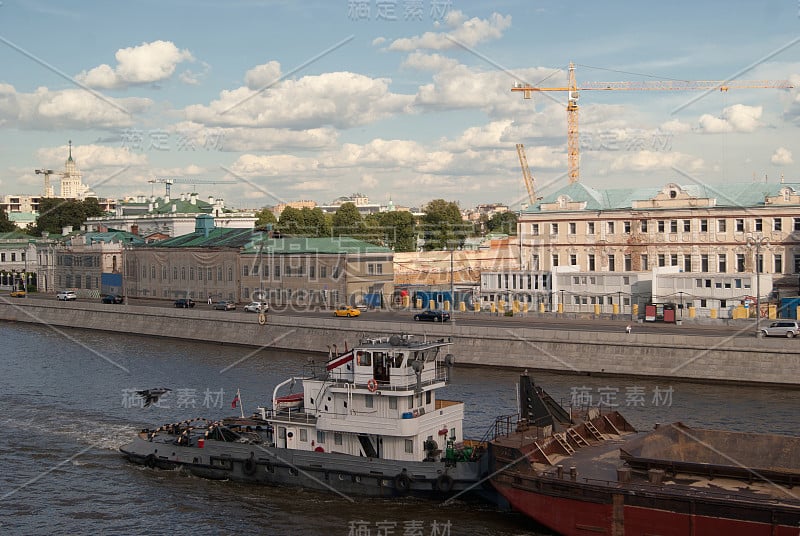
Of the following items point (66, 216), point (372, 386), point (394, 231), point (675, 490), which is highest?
point (66, 216)

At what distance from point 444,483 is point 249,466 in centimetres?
732

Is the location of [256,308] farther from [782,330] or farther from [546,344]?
[782,330]

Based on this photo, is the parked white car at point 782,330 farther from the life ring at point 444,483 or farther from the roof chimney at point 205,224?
the roof chimney at point 205,224

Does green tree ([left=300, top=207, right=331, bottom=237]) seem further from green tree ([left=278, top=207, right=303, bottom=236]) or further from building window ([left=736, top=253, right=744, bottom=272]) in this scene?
building window ([left=736, top=253, right=744, bottom=272])

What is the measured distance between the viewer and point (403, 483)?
3034cm

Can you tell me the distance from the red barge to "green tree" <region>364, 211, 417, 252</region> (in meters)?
98.6

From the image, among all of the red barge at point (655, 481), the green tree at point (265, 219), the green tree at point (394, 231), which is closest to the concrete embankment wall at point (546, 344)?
the red barge at point (655, 481)

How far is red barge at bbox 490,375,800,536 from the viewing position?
2438 cm

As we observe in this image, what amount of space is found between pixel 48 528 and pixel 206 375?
23.8 meters

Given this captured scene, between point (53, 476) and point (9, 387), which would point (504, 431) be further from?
point (9, 387)

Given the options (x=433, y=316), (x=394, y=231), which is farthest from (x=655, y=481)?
(x=394, y=231)

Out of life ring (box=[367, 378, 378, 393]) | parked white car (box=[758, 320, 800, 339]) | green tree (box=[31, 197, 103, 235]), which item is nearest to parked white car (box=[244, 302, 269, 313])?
parked white car (box=[758, 320, 800, 339])

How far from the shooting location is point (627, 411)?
133ft

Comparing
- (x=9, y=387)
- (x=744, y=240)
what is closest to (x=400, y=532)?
(x=9, y=387)
